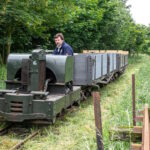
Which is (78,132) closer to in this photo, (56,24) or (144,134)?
(144,134)

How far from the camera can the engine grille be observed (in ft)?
20.8

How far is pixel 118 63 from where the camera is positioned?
17781 millimetres

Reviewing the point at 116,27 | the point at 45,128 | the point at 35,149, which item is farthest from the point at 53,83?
the point at 116,27

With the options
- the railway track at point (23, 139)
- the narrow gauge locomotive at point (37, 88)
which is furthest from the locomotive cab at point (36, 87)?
the railway track at point (23, 139)

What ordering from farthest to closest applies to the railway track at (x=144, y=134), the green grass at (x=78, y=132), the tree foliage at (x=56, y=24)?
the tree foliage at (x=56, y=24) < the green grass at (x=78, y=132) < the railway track at (x=144, y=134)

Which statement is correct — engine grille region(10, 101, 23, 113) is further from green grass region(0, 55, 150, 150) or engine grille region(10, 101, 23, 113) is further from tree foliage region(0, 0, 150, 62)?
tree foliage region(0, 0, 150, 62)

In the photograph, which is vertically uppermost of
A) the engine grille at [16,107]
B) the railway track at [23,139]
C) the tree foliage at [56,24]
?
the tree foliage at [56,24]

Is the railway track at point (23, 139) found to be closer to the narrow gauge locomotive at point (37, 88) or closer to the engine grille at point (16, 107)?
the narrow gauge locomotive at point (37, 88)

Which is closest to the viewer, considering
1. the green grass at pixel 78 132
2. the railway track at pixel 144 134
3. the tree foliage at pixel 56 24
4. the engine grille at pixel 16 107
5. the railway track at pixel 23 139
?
the railway track at pixel 144 134

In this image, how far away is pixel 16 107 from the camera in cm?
639

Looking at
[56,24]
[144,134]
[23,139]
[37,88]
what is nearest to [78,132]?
[23,139]

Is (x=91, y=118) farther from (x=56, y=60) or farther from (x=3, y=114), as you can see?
(x=3, y=114)

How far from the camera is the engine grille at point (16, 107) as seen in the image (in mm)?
6344

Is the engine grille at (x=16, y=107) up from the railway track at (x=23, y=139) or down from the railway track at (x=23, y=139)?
up
